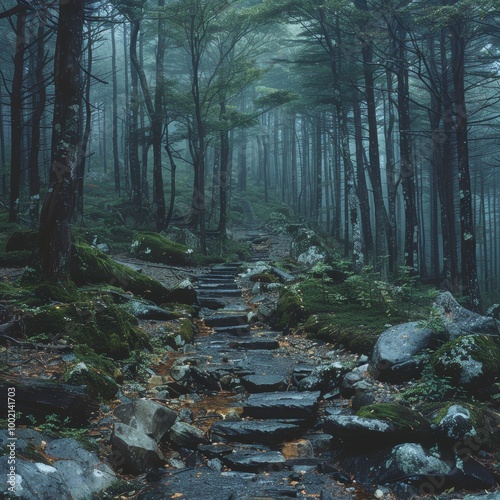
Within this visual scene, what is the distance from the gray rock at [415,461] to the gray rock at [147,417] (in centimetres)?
221

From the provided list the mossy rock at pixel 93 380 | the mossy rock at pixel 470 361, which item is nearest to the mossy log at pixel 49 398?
the mossy rock at pixel 93 380

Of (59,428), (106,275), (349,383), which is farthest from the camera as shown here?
(106,275)

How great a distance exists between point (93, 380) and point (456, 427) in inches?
149

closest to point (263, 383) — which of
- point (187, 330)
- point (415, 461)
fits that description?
point (415, 461)

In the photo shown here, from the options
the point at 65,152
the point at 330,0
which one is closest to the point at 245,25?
the point at 330,0

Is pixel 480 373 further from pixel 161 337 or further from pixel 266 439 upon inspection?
pixel 161 337

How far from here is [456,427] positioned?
466 centimetres

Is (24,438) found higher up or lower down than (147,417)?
higher up

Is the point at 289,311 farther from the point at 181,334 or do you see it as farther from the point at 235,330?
the point at 181,334

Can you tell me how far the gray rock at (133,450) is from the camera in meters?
4.38

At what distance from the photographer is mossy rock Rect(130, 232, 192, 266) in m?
17.3

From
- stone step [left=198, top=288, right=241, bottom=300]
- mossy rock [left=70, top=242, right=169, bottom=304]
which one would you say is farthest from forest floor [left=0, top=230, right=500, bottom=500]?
stone step [left=198, top=288, right=241, bottom=300]

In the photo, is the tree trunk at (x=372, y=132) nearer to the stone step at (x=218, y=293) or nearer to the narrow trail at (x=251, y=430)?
the stone step at (x=218, y=293)

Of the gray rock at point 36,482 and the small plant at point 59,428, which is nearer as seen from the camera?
the gray rock at point 36,482
